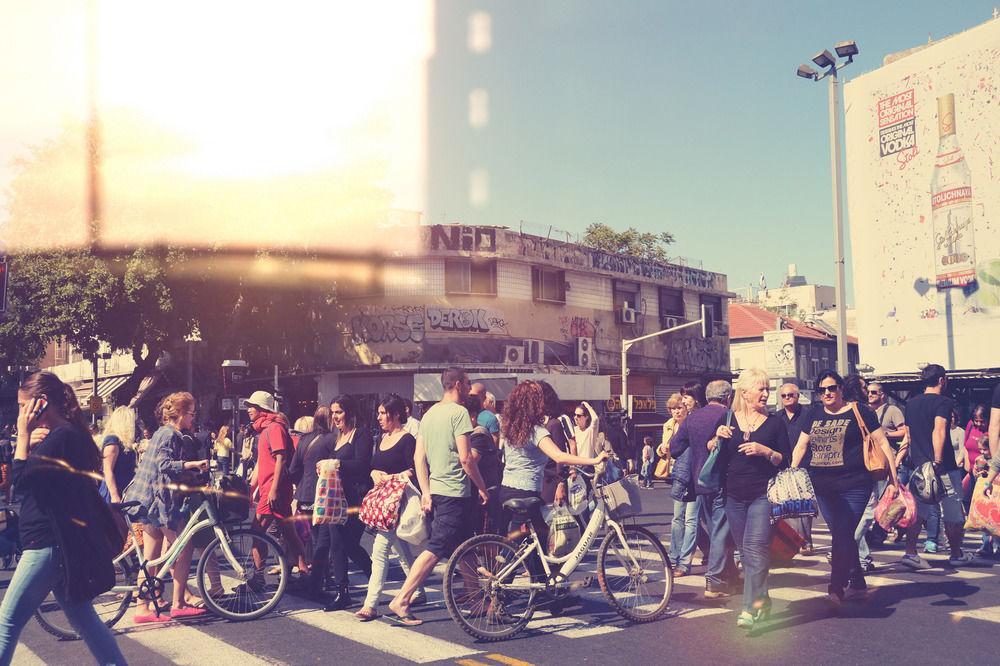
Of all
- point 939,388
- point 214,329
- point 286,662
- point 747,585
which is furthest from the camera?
point 214,329

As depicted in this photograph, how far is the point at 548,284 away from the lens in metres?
35.1

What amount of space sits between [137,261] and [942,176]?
27.8 m

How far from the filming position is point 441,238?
32656 mm

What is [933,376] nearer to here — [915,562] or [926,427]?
[926,427]

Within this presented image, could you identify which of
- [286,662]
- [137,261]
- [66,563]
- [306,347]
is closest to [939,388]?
[286,662]

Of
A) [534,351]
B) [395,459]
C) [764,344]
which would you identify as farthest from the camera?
[764,344]

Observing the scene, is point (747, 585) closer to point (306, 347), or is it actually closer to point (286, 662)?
point (286, 662)

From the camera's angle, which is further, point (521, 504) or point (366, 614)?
point (366, 614)

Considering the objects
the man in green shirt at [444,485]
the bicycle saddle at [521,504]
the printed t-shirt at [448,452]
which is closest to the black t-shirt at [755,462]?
the bicycle saddle at [521,504]

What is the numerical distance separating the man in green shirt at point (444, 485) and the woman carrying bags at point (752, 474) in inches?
73.0

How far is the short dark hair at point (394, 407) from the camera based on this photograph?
780 cm

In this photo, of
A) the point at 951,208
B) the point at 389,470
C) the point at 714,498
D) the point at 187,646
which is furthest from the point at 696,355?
the point at 187,646

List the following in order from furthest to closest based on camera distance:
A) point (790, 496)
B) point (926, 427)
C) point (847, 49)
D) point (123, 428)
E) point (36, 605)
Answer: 1. point (847, 49)
2. point (926, 427)
3. point (123, 428)
4. point (790, 496)
5. point (36, 605)

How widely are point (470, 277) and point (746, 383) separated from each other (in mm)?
26410
